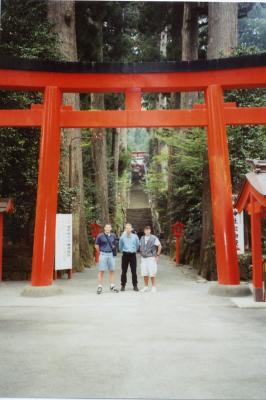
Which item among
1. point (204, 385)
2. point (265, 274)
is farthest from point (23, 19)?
point (204, 385)

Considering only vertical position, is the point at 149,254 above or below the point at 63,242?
below

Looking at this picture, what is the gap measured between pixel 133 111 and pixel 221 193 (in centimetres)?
230

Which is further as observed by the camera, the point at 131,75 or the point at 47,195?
the point at 131,75

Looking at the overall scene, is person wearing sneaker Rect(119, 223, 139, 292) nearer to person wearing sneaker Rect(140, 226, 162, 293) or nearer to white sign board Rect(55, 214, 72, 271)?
person wearing sneaker Rect(140, 226, 162, 293)

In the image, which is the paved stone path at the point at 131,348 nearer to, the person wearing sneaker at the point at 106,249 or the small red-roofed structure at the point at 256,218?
the small red-roofed structure at the point at 256,218

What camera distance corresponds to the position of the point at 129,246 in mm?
8836

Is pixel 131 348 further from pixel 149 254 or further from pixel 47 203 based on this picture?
pixel 149 254

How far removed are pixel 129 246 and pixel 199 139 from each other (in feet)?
13.7

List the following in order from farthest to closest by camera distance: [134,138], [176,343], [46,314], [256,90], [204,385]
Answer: [134,138] → [256,90] → [46,314] → [176,343] → [204,385]

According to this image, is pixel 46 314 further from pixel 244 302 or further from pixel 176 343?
pixel 244 302

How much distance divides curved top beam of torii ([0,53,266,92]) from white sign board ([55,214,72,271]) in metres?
3.16

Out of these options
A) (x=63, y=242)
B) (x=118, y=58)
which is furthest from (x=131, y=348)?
(x=118, y=58)

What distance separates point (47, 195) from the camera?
8281 millimetres

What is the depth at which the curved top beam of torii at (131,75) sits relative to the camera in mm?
8305
